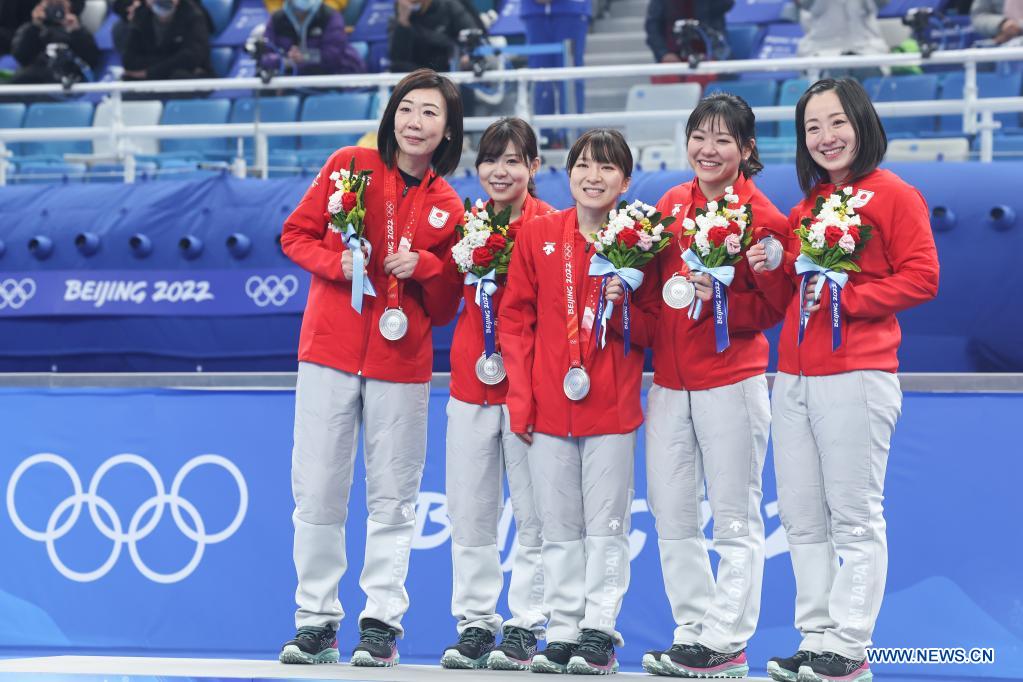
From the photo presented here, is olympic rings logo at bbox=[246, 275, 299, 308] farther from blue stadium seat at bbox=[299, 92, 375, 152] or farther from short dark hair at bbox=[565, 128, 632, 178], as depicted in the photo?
short dark hair at bbox=[565, 128, 632, 178]

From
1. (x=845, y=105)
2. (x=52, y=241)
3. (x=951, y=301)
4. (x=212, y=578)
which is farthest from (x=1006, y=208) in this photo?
(x=52, y=241)

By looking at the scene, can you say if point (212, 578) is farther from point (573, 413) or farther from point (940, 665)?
point (940, 665)

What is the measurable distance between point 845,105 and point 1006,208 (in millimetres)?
3385

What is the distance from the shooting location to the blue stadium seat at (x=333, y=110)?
10508 millimetres

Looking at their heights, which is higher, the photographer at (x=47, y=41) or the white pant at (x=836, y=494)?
the photographer at (x=47, y=41)

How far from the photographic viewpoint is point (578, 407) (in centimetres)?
518

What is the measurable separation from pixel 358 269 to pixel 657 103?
5.14 m

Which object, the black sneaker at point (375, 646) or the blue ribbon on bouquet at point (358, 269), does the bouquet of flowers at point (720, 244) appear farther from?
the black sneaker at point (375, 646)

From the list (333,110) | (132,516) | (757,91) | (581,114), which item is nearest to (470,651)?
(132,516)

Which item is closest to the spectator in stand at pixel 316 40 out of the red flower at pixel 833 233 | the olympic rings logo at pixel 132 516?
the olympic rings logo at pixel 132 516

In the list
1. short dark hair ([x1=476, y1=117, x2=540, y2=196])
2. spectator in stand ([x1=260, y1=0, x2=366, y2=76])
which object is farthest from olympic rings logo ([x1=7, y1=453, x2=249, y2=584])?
spectator in stand ([x1=260, y1=0, x2=366, y2=76])

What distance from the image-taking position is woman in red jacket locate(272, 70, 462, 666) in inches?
214

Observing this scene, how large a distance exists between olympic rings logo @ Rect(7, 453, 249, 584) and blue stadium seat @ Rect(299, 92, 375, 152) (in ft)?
12.3

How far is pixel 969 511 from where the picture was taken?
6.59 m
